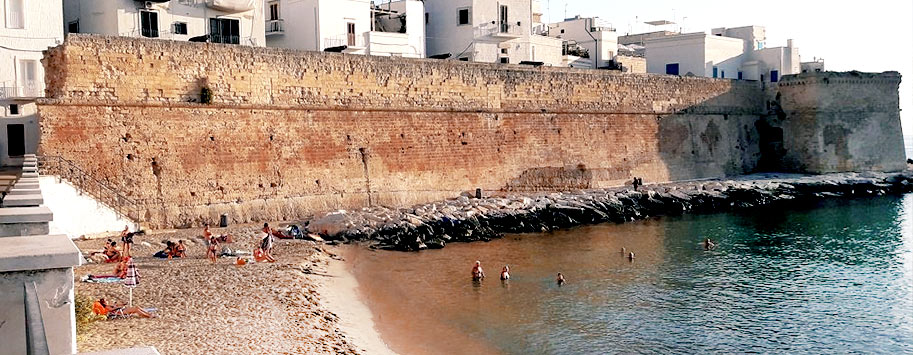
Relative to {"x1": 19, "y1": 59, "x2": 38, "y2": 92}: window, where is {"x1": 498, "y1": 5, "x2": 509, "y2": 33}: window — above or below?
above

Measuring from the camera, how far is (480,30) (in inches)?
1256

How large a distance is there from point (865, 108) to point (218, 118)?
28594mm

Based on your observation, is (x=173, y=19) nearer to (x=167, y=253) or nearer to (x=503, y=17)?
(x=167, y=253)

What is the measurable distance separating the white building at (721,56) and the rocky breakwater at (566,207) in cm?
834

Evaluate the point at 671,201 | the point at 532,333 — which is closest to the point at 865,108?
the point at 671,201

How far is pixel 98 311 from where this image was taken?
987 cm

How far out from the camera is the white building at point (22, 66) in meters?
19.7

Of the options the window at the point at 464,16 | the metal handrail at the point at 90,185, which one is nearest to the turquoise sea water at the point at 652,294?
the metal handrail at the point at 90,185

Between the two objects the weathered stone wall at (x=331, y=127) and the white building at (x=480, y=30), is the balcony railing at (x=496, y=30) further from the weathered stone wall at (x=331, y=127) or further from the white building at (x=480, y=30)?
the weathered stone wall at (x=331, y=127)

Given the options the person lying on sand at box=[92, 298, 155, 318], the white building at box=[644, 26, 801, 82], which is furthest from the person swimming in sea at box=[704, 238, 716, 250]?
the white building at box=[644, 26, 801, 82]

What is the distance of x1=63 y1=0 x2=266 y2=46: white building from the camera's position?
22.0 m

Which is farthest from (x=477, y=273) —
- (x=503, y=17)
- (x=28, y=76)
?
(x=503, y=17)

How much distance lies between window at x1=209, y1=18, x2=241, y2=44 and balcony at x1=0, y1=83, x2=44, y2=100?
539 centimetres

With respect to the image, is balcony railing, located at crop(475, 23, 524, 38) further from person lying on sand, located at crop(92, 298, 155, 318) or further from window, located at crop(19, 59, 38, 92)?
person lying on sand, located at crop(92, 298, 155, 318)
